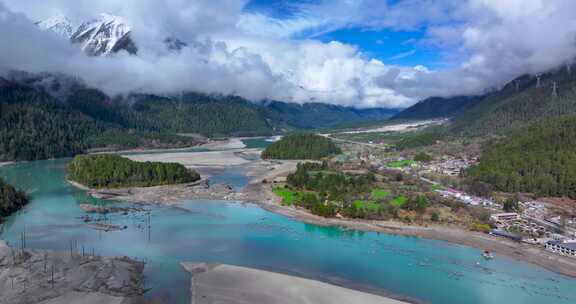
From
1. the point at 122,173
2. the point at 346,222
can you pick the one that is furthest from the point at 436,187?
the point at 122,173

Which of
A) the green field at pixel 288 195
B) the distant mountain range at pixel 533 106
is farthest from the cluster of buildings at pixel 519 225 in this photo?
the distant mountain range at pixel 533 106

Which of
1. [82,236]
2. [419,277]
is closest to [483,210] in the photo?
[419,277]

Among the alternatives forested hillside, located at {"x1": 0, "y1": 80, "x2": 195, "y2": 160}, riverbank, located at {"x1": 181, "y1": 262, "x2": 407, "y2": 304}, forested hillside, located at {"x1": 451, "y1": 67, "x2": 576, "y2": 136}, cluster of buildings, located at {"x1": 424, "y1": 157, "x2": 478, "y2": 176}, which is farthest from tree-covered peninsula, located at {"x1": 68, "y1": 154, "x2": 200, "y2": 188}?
forested hillside, located at {"x1": 451, "y1": 67, "x2": 576, "y2": 136}

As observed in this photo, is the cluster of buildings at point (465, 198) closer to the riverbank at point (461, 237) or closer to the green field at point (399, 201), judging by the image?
the green field at point (399, 201)

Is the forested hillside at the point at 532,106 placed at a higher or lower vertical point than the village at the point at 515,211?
higher

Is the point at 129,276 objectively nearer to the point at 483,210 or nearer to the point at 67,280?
the point at 67,280
